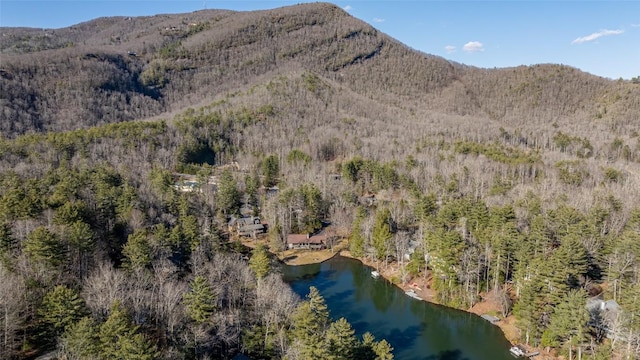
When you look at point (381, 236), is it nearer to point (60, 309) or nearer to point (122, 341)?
point (122, 341)

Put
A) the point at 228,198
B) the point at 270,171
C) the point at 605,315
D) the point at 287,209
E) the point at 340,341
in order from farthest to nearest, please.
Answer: the point at 270,171 → the point at 228,198 → the point at 287,209 → the point at 605,315 → the point at 340,341

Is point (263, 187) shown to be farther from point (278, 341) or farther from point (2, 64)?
point (2, 64)

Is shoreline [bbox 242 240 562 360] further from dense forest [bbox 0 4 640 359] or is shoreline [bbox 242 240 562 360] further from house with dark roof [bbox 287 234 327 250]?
dense forest [bbox 0 4 640 359]

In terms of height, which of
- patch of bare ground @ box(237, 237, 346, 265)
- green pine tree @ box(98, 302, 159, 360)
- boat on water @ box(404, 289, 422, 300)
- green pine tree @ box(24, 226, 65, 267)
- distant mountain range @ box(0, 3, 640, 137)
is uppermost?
distant mountain range @ box(0, 3, 640, 137)

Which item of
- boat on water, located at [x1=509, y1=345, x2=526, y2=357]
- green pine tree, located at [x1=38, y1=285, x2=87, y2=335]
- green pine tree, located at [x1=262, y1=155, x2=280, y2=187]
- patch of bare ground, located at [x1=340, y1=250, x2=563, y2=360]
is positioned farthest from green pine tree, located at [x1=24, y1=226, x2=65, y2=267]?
green pine tree, located at [x1=262, y1=155, x2=280, y2=187]

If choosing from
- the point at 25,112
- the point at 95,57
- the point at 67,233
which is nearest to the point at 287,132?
the point at 25,112

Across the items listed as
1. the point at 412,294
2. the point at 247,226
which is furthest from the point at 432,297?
the point at 247,226
